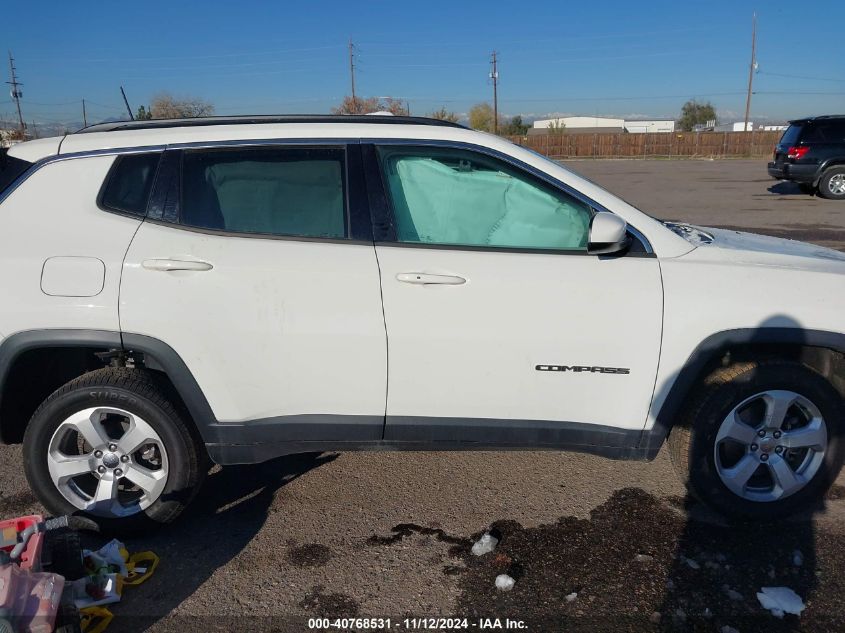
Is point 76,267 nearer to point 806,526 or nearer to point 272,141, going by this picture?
point 272,141

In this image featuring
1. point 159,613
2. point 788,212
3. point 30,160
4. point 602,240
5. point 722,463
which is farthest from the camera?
point 788,212

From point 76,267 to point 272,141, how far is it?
1.03 meters

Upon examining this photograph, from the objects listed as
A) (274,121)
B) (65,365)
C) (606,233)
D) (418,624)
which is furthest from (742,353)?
(65,365)

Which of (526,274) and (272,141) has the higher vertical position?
(272,141)

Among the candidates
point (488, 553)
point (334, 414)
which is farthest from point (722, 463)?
point (334, 414)

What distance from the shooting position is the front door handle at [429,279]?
9.84ft

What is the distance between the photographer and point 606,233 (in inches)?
115

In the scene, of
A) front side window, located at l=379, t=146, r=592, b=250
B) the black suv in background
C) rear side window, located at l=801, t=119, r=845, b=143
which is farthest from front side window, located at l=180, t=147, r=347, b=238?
rear side window, located at l=801, t=119, r=845, b=143

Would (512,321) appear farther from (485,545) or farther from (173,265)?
(173,265)

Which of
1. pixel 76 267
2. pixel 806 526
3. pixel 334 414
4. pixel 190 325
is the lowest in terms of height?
pixel 806 526

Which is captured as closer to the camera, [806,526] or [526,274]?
[526,274]

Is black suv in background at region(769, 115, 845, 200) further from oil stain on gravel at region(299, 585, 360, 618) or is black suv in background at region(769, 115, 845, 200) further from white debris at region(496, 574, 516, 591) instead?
oil stain on gravel at region(299, 585, 360, 618)

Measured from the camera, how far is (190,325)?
3.00m

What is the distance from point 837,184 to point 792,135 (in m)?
1.59
